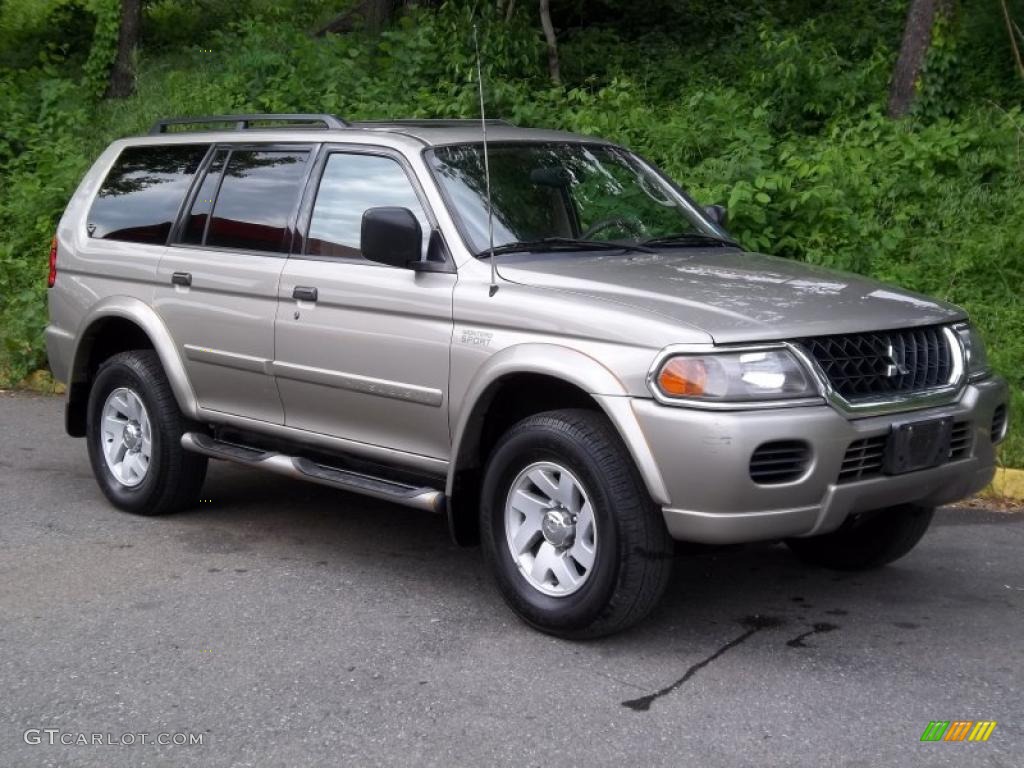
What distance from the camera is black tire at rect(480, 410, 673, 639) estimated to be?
4875 millimetres

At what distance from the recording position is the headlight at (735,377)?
4695 millimetres

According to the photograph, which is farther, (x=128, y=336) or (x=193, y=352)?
→ (x=128, y=336)

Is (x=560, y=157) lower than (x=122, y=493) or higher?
higher

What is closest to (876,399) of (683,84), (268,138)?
(268,138)

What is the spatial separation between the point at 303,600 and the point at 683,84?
32.5 feet

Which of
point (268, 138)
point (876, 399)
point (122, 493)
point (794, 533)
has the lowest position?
point (122, 493)

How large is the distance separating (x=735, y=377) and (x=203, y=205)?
10.7 feet

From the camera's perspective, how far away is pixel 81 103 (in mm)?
16250

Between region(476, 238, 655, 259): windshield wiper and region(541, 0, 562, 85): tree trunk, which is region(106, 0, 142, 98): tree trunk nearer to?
region(541, 0, 562, 85): tree trunk

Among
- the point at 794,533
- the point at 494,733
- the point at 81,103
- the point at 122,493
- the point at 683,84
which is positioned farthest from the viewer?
the point at 81,103

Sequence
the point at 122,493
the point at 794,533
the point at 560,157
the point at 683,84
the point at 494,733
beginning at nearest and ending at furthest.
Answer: the point at 494,733, the point at 794,533, the point at 560,157, the point at 122,493, the point at 683,84

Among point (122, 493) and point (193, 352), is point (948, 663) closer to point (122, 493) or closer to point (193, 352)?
point (193, 352)

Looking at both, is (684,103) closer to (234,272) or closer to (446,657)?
(234,272)

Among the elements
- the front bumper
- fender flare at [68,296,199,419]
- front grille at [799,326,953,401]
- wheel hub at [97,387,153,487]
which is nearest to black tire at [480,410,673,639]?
the front bumper
